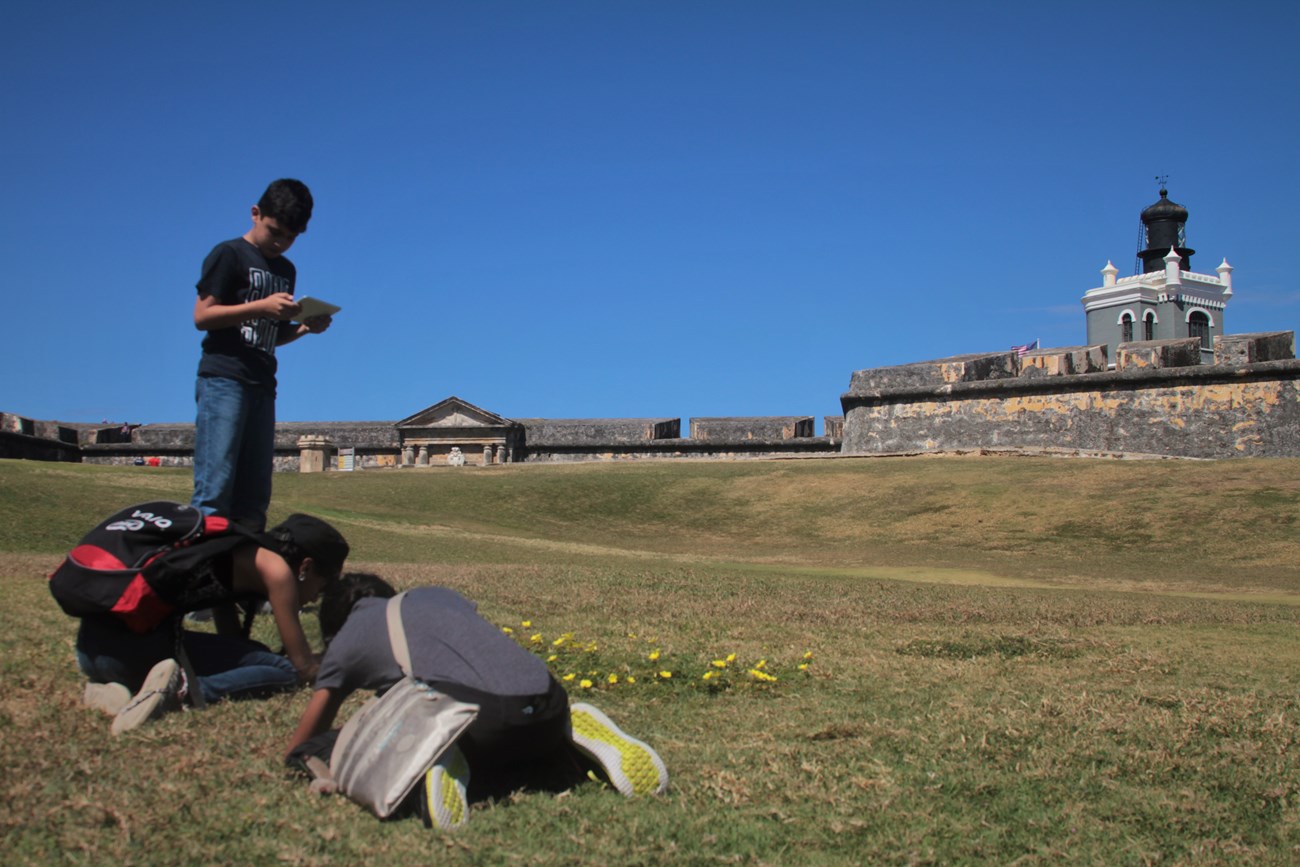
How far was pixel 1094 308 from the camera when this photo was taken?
67562 mm

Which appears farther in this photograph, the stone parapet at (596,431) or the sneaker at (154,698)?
the stone parapet at (596,431)

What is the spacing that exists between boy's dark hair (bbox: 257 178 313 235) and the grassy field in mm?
2069

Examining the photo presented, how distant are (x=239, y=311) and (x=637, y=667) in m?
2.39

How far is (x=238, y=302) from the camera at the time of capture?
5.22m

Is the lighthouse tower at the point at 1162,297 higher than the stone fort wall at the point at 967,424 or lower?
higher

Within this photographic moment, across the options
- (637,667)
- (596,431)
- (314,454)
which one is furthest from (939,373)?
(637,667)

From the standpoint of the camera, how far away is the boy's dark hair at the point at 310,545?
4117mm

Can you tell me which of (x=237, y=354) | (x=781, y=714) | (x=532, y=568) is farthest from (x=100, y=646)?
(x=532, y=568)

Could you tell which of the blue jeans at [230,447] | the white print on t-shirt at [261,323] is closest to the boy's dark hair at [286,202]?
the white print on t-shirt at [261,323]

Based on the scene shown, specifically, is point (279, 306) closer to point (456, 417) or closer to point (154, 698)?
point (154, 698)

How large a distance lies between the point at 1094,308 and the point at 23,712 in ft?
229

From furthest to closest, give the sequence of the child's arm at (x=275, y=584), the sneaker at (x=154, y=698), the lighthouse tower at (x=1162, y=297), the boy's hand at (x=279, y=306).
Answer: the lighthouse tower at (x=1162, y=297), the boy's hand at (x=279, y=306), the child's arm at (x=275, y=584), the sneaker at (x=154, y=698)

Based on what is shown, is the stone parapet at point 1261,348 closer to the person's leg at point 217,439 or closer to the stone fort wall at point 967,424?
the stone fort wall at point 967,424

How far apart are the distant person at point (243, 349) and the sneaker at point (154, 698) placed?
41.1 inches
